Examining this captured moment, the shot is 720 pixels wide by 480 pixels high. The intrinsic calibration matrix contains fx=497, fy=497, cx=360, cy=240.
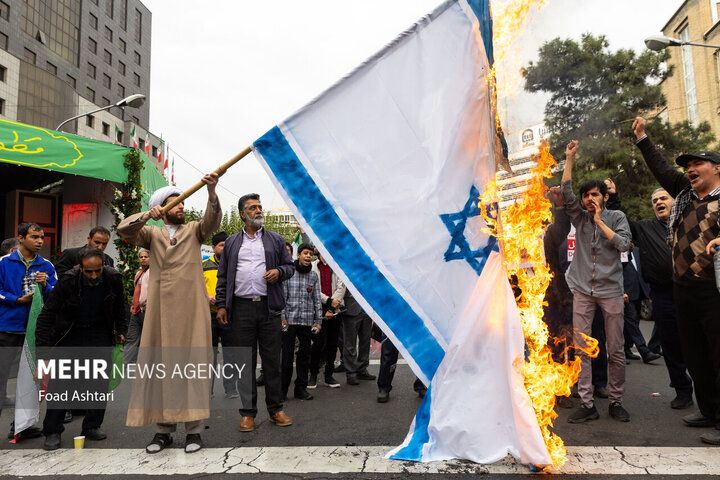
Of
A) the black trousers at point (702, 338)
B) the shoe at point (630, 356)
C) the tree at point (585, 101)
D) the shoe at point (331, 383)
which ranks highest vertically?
the tree at point (585, 101)

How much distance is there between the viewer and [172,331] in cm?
404

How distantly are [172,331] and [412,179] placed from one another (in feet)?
7.56

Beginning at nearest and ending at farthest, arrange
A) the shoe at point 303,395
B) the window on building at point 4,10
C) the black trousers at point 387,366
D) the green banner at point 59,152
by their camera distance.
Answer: the black trousers at point 387,366
the shoe at point 303,395
the green banner at point 59,152
the window on building at point 4,10

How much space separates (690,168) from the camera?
4008mm

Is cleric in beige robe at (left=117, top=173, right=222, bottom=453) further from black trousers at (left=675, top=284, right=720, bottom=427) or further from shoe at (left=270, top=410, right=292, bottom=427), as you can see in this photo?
black trousers at (left=675, top=284, right=720, bottom=427)

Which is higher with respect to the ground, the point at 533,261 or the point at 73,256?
the point at 73,256

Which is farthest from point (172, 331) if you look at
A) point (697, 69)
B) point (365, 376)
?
point (697, 69)

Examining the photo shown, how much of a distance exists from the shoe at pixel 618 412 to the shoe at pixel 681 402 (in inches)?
25.8

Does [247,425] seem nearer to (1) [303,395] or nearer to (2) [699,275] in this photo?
(1) [303,395]

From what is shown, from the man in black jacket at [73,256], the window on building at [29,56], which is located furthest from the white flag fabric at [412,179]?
the window on building at [29,56]

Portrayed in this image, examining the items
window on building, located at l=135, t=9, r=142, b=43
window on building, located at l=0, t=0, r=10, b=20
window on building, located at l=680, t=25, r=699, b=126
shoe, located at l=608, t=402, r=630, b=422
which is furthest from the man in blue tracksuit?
window on building, located at l=135, t=9, r=142, b=43

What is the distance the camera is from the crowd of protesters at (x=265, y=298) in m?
3.96

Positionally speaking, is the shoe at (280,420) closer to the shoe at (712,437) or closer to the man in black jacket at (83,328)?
the man in black jacket at (83,328)

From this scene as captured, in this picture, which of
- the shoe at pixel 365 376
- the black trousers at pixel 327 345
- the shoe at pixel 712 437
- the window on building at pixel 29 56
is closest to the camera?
the shoe at pixel 712 437
